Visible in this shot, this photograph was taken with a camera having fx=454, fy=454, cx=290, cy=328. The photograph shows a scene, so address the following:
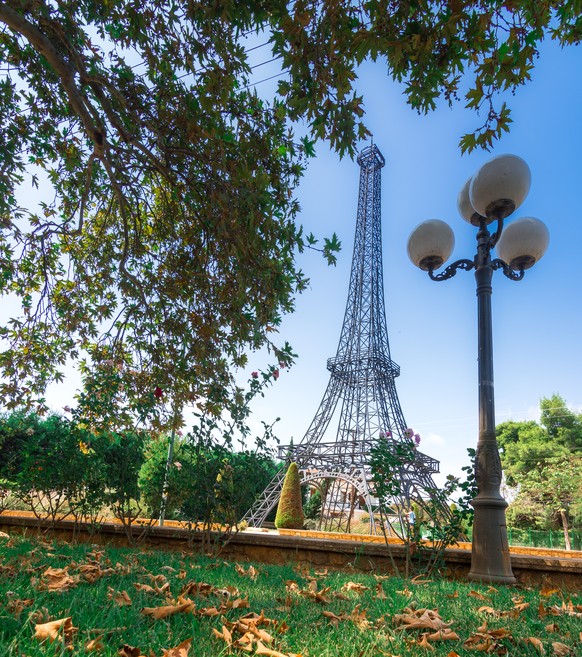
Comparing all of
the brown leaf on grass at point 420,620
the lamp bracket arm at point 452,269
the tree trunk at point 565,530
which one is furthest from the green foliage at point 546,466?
the brown leaf on grass at point 420,620

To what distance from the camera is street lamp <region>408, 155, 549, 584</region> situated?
352 centimetres

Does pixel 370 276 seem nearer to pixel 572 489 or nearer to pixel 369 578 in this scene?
pixel 572 489

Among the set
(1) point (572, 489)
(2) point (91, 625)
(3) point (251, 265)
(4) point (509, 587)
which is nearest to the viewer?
(2) point (91, 625)

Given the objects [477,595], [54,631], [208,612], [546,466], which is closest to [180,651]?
[54,631]

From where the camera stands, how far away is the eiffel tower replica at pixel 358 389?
17.2 metres

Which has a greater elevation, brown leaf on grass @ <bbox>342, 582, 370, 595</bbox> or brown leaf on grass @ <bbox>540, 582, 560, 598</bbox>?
brown leaf on grass @ <bbox>540, 582, 560, 598</bbox>

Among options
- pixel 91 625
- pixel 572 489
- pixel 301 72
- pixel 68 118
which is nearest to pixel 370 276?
pixel 572 489

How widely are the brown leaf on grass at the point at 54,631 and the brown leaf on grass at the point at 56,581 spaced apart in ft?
2.05

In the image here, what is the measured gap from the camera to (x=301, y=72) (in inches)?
110

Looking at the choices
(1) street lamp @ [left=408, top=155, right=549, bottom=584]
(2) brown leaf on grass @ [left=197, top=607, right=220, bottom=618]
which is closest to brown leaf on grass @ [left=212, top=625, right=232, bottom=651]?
(2) brown leaf on grass @ [left=197, top=607, right=220, bottom=618]

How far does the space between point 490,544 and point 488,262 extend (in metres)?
2.40

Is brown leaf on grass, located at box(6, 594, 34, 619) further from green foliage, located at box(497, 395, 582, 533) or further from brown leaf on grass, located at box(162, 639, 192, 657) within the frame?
green foliage, located at box(497, 395, 582, 533)

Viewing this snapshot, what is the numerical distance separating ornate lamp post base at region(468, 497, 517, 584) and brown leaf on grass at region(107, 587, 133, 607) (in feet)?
8.97

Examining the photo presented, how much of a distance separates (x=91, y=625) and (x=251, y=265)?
8.95 ft
